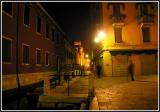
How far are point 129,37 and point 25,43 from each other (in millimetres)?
14179

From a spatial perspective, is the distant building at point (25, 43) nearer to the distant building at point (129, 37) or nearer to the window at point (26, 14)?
the window at point (26, 14)

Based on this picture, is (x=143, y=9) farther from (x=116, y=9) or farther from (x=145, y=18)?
(x=116, y=9)

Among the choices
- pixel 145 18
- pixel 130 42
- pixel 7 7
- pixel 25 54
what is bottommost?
pixel 25 54

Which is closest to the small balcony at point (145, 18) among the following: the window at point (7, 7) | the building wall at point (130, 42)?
the building wall at point (130, 42)

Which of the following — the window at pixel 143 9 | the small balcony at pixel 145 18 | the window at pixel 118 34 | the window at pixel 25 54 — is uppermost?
the window at pixel 143 9

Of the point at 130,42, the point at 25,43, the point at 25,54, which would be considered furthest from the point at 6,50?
the point at 130,42

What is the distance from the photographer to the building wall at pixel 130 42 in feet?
90.5

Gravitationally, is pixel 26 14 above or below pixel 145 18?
below

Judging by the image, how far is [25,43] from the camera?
17391 millimetres

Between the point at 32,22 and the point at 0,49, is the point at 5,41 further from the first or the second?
the point at 32,22

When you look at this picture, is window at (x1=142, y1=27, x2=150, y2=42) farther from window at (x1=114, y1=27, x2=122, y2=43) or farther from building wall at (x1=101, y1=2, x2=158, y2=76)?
window at (x1=114, y1=27, x2=122, y2=43)

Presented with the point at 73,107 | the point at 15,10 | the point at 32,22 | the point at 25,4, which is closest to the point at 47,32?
the point at 32,22

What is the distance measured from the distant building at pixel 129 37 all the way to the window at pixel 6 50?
1464cm

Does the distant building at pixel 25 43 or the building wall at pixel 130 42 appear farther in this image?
the building wall at pixel 130 42
